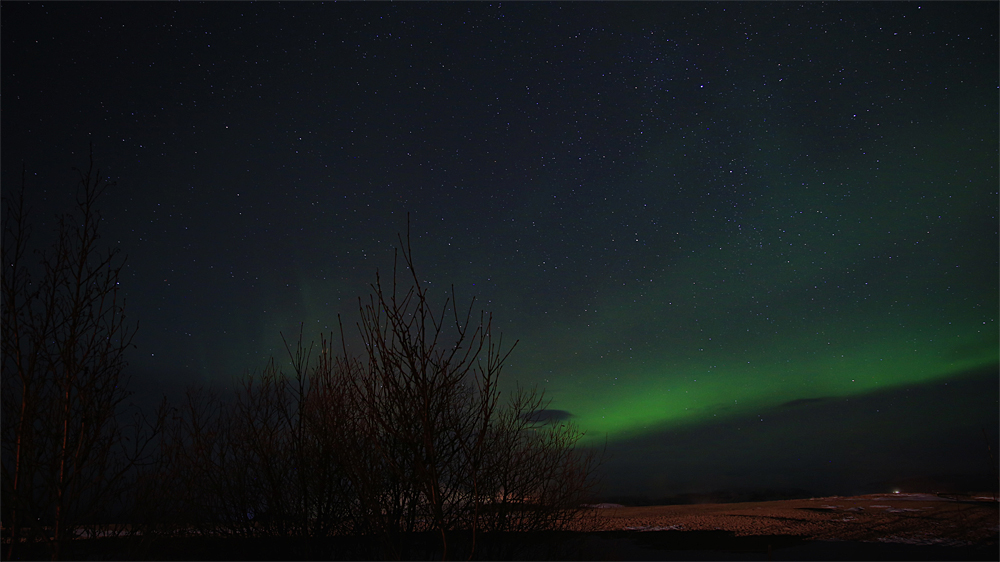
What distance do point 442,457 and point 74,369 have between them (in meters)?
4.01

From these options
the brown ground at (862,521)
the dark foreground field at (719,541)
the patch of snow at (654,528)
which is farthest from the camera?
the patch of snow at (654,528)

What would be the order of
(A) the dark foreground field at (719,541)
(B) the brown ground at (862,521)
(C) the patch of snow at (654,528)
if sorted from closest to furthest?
(A) the dark foreground field at (719,541) < (B) the brown ground at (862,521) < (C) the patch of snow at (654,528)

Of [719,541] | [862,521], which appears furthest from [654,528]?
[862,521]

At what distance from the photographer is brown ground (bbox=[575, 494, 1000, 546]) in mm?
12141

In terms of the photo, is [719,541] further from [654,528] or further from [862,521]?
[862,521]

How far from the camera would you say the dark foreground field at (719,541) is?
7551 mm

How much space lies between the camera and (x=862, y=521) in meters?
15.3

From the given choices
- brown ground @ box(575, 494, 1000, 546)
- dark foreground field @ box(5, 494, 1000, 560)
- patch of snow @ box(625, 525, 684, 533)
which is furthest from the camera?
patch of snow @ box(625, 525, 684, 533)

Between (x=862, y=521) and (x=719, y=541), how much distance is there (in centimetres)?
559

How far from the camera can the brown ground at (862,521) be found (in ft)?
39.8

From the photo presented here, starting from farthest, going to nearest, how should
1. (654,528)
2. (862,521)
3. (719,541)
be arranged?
(654,528), (862,521), (719,541)

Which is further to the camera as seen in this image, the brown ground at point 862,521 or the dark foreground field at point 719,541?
the brown ground at point 862,521

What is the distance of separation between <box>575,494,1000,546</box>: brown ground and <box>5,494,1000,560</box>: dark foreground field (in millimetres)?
27

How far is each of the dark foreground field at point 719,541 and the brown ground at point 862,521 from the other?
0.09 feet
